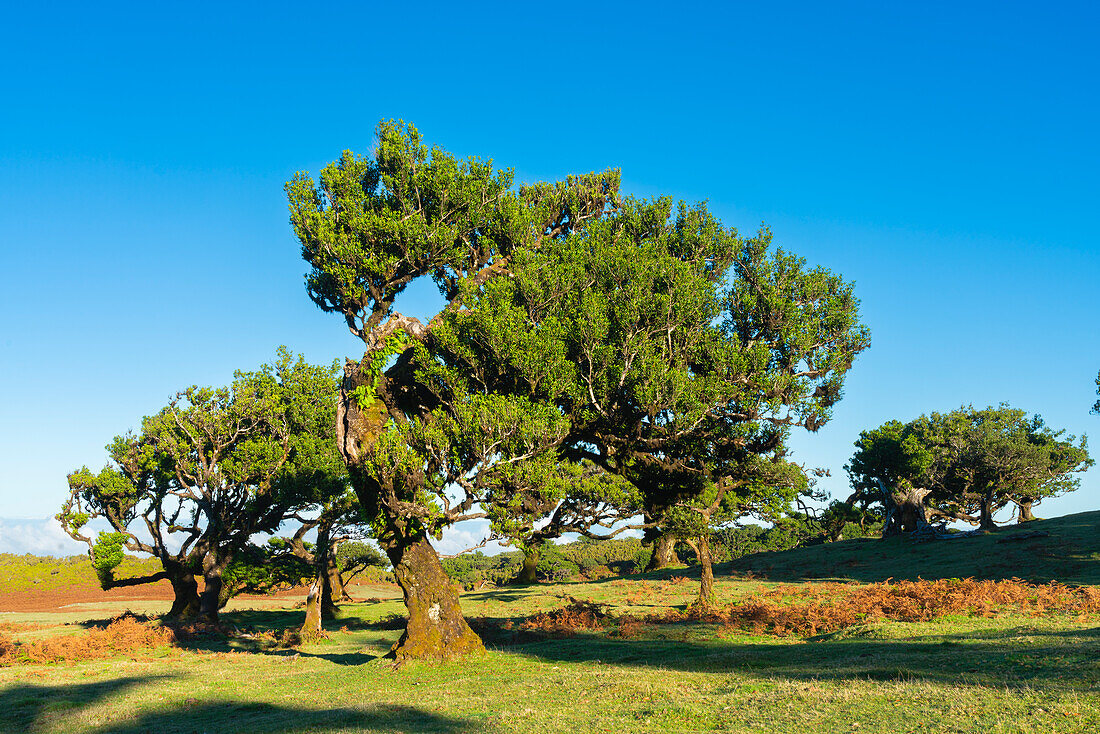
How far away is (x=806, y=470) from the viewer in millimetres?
32562

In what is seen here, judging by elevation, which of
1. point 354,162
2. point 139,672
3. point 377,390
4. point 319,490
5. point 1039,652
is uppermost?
point 354,162

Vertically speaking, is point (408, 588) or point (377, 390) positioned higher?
point (377, 390)

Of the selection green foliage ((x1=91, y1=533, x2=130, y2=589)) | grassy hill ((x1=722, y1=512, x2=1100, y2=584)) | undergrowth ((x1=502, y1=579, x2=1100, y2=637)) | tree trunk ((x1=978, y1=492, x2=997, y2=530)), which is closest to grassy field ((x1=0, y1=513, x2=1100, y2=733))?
undergrowth ((x1=502, y1=579, x2=1100, y2=637))

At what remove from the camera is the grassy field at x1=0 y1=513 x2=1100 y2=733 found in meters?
11.2

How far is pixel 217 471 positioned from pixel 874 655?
133 ft

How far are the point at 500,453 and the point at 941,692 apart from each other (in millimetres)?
13339

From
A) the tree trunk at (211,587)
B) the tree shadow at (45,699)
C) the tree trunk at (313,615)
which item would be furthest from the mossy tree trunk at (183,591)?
the tree shadow at (45,699)

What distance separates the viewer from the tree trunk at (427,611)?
2245 centimetres

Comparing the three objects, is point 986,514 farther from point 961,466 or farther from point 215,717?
point 215,717

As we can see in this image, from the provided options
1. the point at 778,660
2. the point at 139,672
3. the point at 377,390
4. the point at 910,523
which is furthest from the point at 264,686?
the point at 910,523

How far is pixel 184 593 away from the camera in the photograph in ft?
147

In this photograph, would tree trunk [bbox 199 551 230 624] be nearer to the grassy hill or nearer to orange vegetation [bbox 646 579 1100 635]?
orange vegetation [bbox 646 579 1100 635]

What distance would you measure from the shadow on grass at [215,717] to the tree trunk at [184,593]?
81.1ft

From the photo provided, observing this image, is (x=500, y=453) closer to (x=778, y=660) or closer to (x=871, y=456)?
(x=778, y=660)
